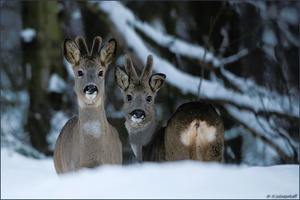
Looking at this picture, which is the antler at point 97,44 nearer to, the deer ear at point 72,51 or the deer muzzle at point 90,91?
the deer ear at point 72,51

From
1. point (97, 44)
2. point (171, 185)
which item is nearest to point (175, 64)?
point (97, 44)

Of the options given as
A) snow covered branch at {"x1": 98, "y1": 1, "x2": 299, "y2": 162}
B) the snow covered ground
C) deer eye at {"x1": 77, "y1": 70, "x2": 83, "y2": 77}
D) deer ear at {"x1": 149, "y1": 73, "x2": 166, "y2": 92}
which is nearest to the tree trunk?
snow covered branch at {"x1": 98, "y1": 1, "x2": 299, "y2": 162}

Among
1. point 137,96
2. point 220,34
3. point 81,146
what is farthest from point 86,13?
point 81,146

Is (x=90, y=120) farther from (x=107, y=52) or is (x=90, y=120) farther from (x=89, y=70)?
(x=107, y=52)

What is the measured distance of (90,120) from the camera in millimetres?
9047

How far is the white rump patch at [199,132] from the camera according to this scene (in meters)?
8.85

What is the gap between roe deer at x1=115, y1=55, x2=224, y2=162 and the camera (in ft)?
29.2

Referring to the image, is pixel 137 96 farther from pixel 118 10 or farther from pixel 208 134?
pixel 118 10

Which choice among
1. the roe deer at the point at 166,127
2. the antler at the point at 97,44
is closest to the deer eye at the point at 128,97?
the roe deer at the point at 166,127

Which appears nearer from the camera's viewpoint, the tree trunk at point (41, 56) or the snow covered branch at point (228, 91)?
the snow covered branch at point (228, 91)

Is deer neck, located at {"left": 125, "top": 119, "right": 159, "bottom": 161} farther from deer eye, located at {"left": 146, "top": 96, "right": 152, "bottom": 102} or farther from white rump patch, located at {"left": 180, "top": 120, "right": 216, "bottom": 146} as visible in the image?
white rump patch, located at {"left": 180, "top": 120, "right": 216, "bottom": 146}

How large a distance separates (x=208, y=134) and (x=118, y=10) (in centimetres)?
684

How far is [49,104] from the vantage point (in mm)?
15914

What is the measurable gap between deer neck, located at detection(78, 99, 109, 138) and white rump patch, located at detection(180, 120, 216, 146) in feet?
2.85
